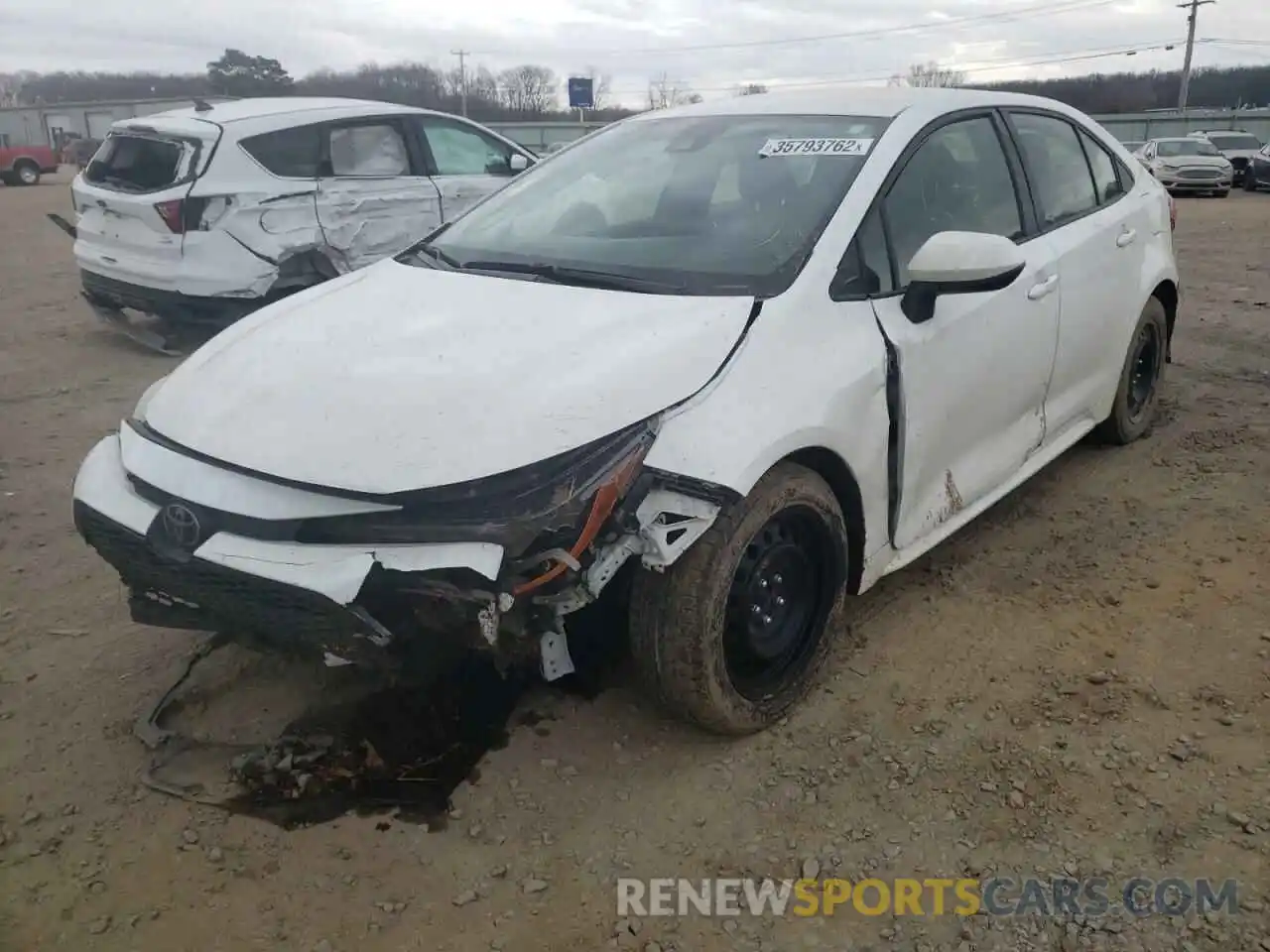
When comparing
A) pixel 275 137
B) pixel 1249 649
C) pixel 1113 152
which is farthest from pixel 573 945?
pixel 275 137

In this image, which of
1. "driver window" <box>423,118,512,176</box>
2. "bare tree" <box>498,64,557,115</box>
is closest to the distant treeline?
"bare tree" <box>498,64,557,115</box>

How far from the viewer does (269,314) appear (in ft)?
10.2

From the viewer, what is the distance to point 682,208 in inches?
126

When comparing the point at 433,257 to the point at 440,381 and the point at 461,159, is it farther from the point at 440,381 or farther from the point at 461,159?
the point at 461,159

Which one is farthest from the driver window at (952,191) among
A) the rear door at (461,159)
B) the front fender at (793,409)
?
the rear door at (461,159)

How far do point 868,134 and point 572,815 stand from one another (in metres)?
2.21

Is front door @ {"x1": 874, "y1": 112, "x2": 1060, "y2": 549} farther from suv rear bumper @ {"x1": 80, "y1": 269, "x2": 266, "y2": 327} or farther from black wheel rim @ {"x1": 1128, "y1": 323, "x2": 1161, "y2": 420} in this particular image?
suv rear bumper @ {"x1": 80, "y1": 269, "x2": 266, "y2": 327}

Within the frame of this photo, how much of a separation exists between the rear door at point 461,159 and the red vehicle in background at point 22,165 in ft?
101

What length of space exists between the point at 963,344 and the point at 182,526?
230cm

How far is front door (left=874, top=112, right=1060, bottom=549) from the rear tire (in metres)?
36.2

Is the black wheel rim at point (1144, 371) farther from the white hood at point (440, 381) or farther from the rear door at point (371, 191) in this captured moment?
the rear door at point (371, 191)

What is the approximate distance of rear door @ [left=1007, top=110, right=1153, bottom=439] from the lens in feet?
12.5

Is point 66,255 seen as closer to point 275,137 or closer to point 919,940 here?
point 275,137

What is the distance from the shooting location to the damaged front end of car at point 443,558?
2207mm
